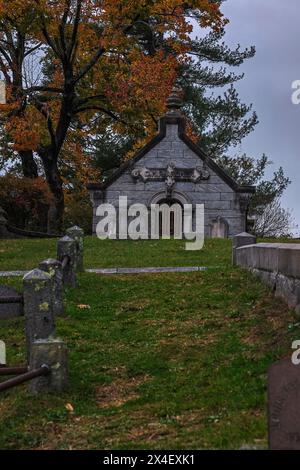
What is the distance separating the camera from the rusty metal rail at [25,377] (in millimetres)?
5934

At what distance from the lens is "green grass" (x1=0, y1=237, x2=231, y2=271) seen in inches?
592

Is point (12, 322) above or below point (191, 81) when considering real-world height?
below

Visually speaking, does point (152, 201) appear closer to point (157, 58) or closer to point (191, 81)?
point (157, 58)

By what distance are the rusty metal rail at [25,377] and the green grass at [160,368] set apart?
28 cm

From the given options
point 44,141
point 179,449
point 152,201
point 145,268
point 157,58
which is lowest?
point 179,449

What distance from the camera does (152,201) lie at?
84.7 feet

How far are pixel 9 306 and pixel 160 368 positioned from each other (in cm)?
237

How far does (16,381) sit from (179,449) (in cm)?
181

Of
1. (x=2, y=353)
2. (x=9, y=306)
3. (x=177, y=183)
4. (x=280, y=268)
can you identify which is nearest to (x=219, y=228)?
(x=177, y=183)

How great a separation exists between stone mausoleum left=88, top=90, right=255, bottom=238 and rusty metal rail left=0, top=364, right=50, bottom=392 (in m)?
19.3

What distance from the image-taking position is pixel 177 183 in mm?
25906

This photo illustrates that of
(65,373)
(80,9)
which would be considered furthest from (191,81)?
(65,373)
